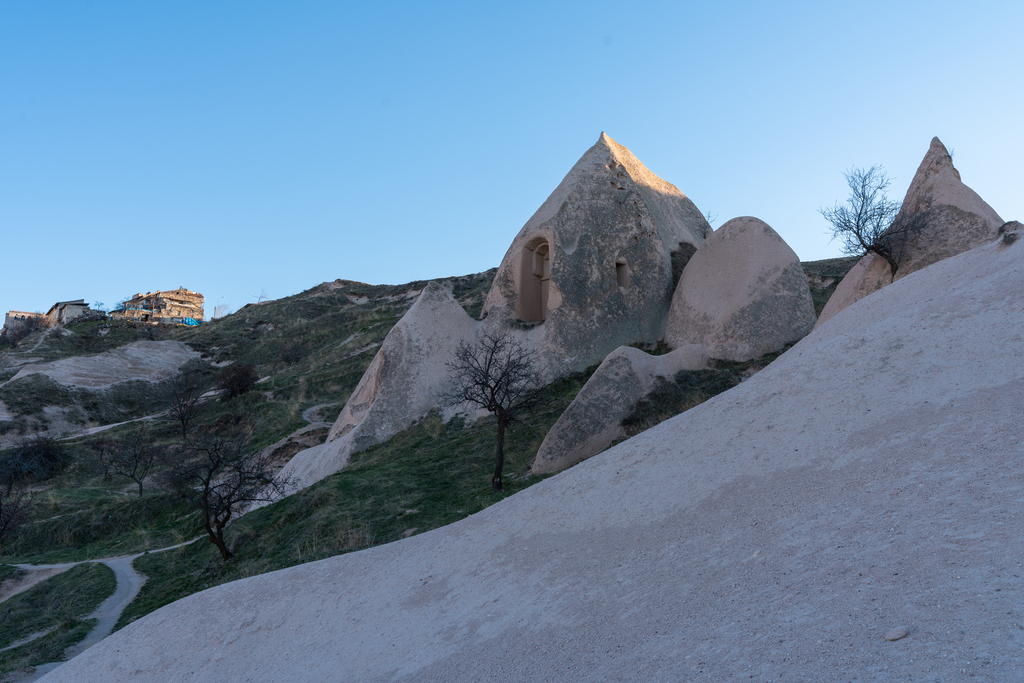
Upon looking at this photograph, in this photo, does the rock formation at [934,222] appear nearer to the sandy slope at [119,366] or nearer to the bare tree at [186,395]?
the bare tree at [186,395]

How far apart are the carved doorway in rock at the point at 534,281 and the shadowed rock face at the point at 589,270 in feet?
0.11

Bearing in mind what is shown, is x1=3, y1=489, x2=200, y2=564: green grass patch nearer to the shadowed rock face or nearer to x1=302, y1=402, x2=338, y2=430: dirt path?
x1=302, y1=402, x2=338, y2=430: dirt path

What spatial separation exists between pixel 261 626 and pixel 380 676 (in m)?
2.92

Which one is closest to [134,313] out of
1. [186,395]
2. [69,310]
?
[69,310]

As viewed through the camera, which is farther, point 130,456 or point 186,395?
point 186,395

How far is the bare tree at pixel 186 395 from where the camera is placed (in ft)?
102

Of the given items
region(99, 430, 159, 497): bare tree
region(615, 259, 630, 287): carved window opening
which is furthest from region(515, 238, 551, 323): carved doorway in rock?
region(99, 430, 159, 497): bare tree

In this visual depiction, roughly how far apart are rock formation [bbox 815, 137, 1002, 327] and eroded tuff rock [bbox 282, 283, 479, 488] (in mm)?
11593

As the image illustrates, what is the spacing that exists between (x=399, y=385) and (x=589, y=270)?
282 inches

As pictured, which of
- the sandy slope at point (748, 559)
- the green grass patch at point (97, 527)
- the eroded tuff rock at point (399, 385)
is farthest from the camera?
the eroded tuff rock at point (399, 385)

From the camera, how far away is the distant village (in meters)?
65.0

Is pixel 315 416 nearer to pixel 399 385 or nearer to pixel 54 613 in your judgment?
pixel 399 385

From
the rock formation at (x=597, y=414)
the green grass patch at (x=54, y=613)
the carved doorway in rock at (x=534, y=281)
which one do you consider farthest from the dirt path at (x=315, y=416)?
the rock formation at (x=597, y=414)

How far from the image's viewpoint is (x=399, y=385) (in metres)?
20.9
